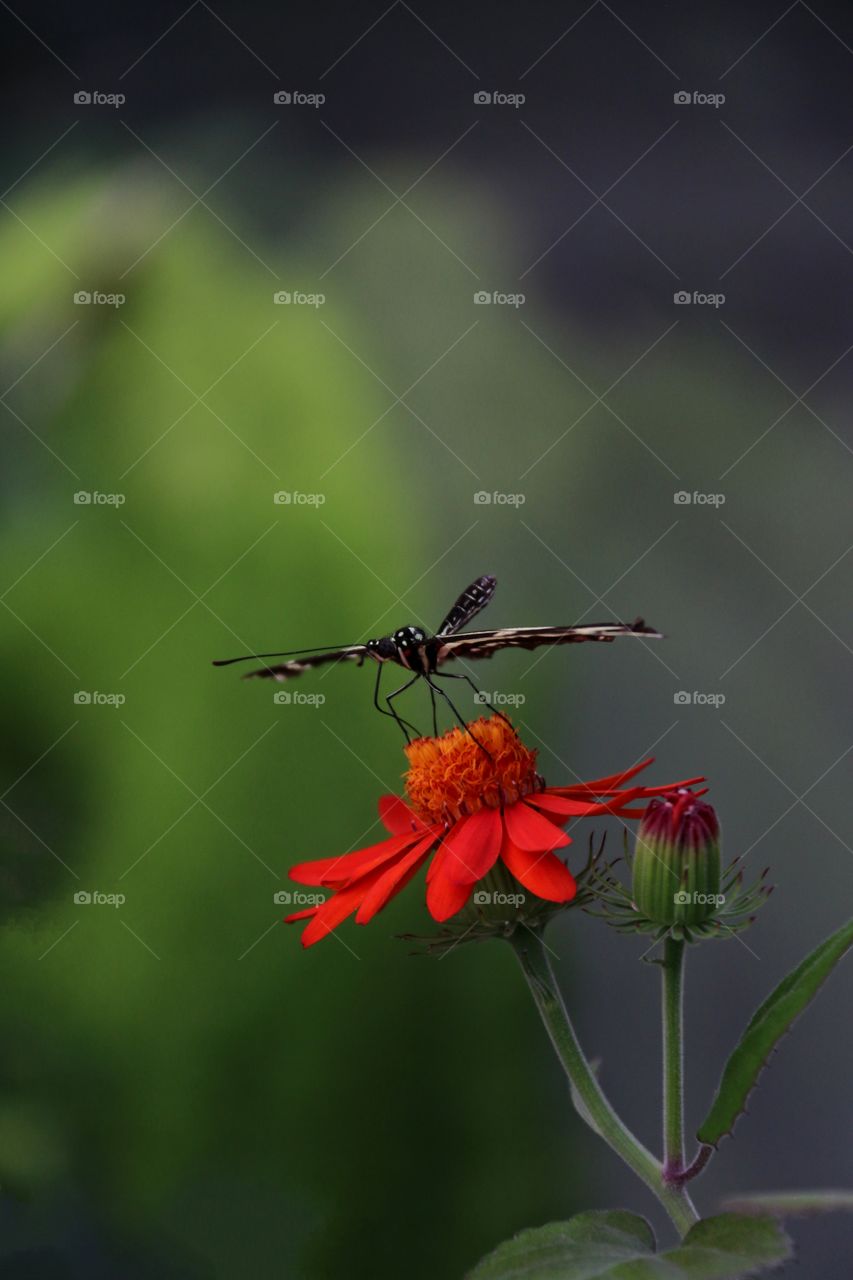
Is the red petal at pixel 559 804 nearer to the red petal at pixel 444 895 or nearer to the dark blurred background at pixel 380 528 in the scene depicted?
the red petal at pixel 444 895

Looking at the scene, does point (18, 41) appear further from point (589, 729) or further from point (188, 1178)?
point (188, 1178)

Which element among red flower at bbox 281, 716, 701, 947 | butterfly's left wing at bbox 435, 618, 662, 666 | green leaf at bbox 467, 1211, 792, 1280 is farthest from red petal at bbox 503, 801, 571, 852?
green leaf at bbox 467, 1211, 792, 1280

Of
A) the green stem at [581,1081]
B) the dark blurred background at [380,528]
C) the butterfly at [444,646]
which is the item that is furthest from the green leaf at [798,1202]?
the butterfly at [444,646]

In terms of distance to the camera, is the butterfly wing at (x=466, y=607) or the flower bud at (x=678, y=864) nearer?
the flower bud at (x=678, y=864)

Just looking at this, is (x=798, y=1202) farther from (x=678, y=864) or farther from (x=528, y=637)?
(x=528, y=637)

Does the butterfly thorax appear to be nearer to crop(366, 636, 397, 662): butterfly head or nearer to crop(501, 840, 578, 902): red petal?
crop(366, 636, 397, 662): butterfly head

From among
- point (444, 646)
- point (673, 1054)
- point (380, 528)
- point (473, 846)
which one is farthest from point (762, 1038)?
point (380, 528)
